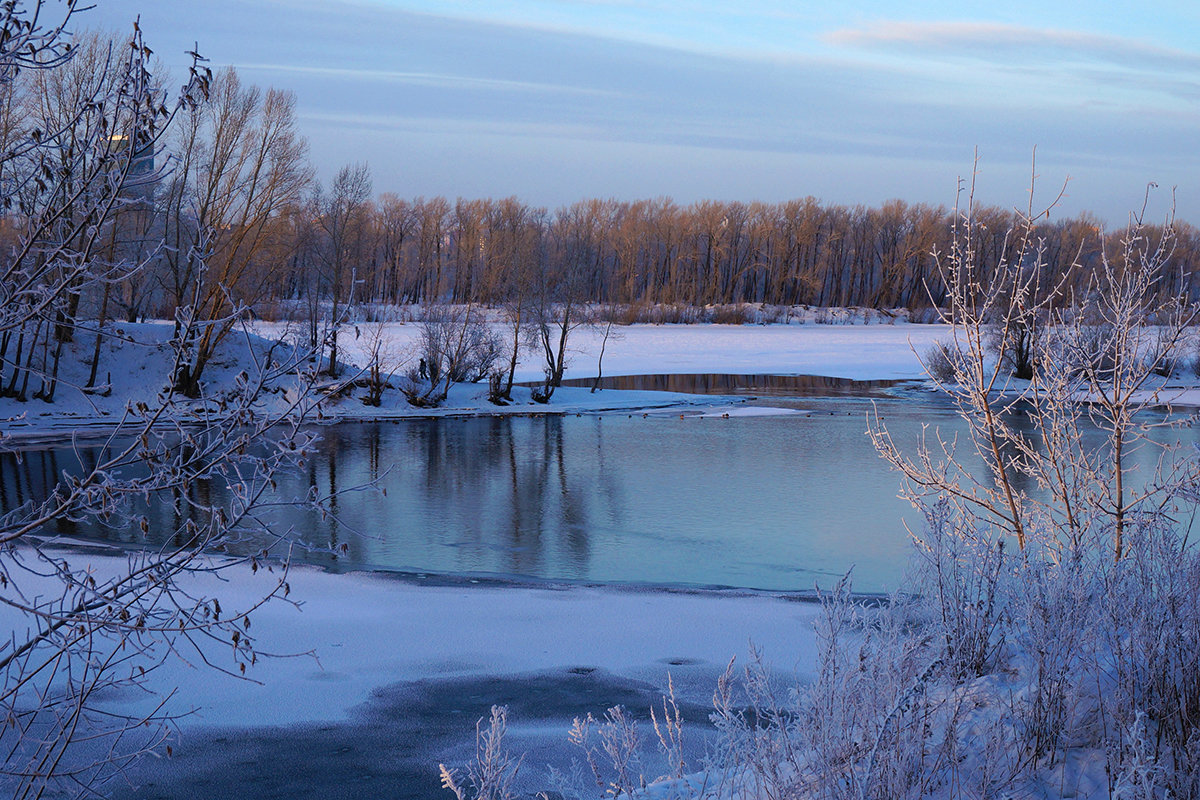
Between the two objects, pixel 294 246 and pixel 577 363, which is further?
pixel 577 363

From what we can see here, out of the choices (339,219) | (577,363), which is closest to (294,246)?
(339,219)

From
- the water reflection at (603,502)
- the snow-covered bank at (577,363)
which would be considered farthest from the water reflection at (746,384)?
the water reflection at (603,502)

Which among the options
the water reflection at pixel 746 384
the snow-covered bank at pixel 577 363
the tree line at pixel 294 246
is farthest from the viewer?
the water reflection at pixel 746 384

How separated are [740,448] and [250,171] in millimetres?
18289

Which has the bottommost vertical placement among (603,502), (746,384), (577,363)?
(603,502)

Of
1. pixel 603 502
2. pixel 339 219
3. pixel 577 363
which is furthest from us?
pixel 577 363

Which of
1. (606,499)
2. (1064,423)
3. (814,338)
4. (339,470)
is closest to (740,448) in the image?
(606,499)

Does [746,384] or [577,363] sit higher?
[577,363]

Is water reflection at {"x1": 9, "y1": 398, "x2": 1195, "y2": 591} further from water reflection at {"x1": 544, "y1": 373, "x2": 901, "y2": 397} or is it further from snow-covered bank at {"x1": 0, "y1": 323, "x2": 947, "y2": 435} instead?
water reflection at {"x1": 544, "y1": 373, "x2": 901, "y2": 397}

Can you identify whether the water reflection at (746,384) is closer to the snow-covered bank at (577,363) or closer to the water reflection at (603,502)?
the snow-covered bank at (577,363)

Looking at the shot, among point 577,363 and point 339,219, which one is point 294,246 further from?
point 577,363

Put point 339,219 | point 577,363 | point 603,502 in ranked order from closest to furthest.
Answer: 1. point 603,502
2. point 339,219
3. point 577,363

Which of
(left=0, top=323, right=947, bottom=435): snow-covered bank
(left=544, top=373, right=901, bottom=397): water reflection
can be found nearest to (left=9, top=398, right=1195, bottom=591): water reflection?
(left=0, top=323, right=947, bottom=435): snow-covered bank

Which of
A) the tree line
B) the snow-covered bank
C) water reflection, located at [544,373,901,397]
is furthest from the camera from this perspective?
water reflection, located at [544,373,901,397]
